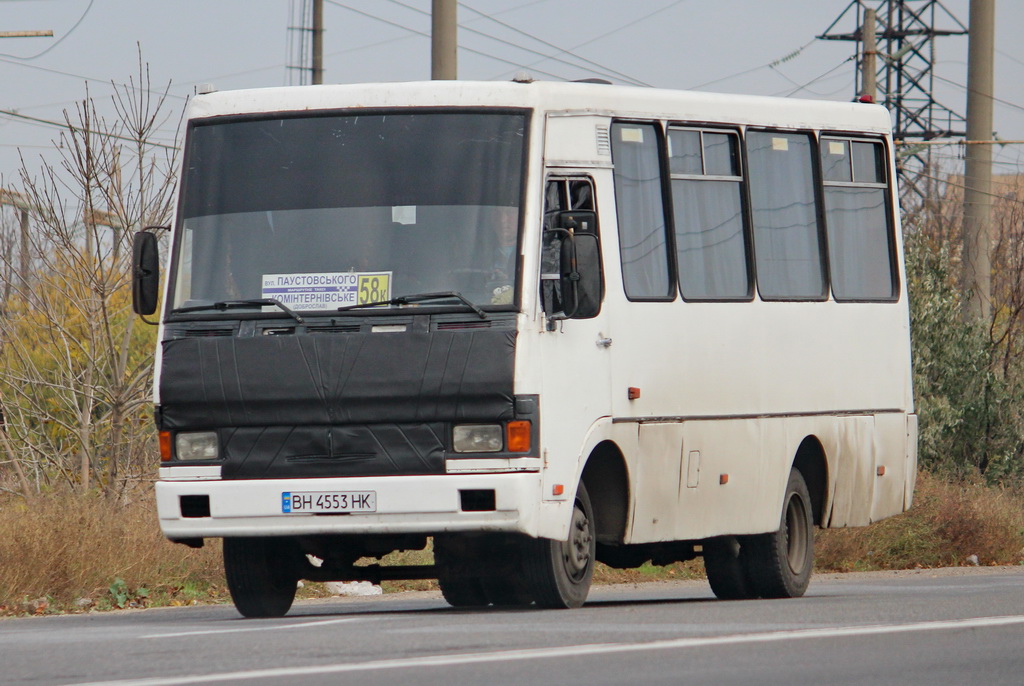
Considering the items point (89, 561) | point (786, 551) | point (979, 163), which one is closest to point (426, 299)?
point (786, 551)

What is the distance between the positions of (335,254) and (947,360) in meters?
19.6

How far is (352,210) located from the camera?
10.9 meters

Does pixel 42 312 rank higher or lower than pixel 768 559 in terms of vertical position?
higher

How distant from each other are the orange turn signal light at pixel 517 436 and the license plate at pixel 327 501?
2.63 feet

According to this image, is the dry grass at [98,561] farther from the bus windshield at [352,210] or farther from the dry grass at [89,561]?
the bus windshield at [352,210]

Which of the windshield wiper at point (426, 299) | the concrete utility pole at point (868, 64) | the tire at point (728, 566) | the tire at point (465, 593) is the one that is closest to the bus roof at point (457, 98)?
the windshield wiper at point (426, 299)

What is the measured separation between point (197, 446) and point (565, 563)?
7.34 feet

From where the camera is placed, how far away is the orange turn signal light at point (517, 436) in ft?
34.4

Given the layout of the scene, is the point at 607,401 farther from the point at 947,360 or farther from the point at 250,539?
the point at 947,360

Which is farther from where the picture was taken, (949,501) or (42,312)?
(949,501)

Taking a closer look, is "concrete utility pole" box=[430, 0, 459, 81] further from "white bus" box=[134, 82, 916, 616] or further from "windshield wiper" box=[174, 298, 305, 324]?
"windshield wiper" box=[174, 298, 305, 324]

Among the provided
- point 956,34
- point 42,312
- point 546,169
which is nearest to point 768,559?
point 546,169

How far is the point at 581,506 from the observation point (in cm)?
1127

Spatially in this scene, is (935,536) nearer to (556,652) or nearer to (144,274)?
(144,274)
